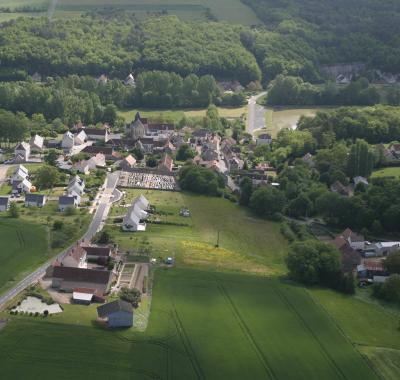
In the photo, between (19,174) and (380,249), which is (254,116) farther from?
(380,249)

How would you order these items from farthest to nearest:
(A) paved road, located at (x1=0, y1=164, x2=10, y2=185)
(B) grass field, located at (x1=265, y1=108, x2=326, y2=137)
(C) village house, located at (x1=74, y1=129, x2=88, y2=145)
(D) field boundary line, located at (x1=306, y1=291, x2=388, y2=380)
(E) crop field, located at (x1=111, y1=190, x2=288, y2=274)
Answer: (B) grass field, located at (x1=265, y1=108, x2=326, y2=137)
(C) village house, located at (x1=74, y1=129, x2=88, y2=145)
(A) paved road, located at (x1=0, y1=164, x2=10, y2=185)
(E) crop field, located at (x1=111, y1=190, x2=288, y2=274)
(D) field boundary line, located at (x1=306, y1=291, x2=388, y2=380)

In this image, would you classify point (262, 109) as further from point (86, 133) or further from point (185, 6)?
point (185, 6)

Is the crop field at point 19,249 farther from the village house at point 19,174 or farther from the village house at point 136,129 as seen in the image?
the village house at point 136,129

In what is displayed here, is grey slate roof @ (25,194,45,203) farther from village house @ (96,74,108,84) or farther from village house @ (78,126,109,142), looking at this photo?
village house @ (96,74,108,84)

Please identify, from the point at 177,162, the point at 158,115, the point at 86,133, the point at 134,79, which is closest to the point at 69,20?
the point at 134,79

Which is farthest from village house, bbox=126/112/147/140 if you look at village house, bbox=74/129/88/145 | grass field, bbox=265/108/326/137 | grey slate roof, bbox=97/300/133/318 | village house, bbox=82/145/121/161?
grey slate roof, bbox=97/300/133/318
